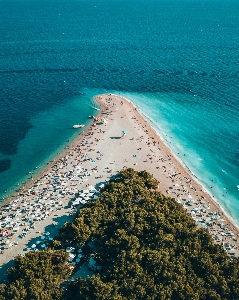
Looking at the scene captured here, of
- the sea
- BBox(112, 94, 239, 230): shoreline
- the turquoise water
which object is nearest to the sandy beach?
BBox(112, 94, 239, 230): shoreline

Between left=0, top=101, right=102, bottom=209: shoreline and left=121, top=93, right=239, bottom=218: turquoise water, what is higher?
left=121, top=93, right=239, bottom=218: turquoise water

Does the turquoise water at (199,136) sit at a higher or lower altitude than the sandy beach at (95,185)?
higher

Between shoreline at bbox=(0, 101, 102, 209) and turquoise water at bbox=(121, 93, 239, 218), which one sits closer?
shoreline at bbox=(0, 101, 102, 209)

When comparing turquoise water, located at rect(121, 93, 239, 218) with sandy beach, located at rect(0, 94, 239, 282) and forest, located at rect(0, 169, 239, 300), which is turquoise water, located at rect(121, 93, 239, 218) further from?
forest, located at rect(0, 169, 239, 300)

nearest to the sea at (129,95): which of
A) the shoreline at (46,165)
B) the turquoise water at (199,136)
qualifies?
the turquoise water at (199,136)

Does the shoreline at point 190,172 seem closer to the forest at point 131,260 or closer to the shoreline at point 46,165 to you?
the forest at point 131,260

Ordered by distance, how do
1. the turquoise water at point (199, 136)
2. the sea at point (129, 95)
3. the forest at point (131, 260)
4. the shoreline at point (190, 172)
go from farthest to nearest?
the sea at point (129, 95), the turquoise water at point (199, 136), the shoreline at point (190, 172), the forest at point (131, 260)

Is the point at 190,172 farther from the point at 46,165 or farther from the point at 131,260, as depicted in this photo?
the point at 131,260
